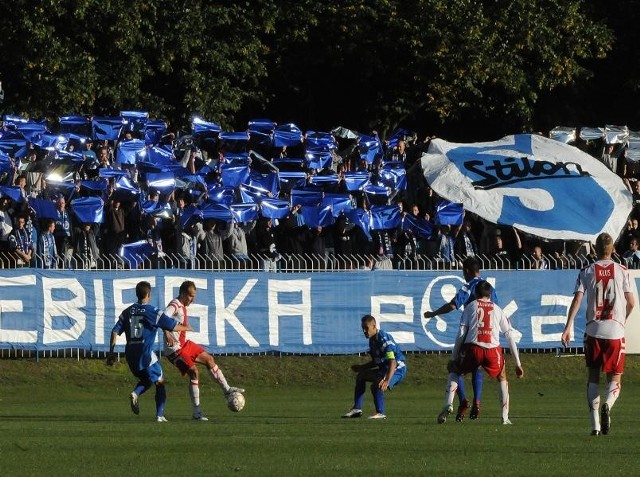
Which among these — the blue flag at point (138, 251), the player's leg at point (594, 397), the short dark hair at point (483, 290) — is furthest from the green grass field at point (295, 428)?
the blue flag at point (138, 251)

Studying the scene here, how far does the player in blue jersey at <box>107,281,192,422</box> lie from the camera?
18094mm

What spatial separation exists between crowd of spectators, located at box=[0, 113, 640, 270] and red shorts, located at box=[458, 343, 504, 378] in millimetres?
10288

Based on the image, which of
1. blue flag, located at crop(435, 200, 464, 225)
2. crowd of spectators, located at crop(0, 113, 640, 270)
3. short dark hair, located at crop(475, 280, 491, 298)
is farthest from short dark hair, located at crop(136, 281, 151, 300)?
blue flag, located at crop(435, 200, 464, 225)

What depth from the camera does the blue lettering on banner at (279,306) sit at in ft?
83.8

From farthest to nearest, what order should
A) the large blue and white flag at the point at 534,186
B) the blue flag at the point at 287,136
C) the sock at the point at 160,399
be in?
the blue flag at the point at 287,136
the large blue and white flag at the point at 534,186
the sock at the point at 160,399

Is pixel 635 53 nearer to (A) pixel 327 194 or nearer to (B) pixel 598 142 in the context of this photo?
(B) pixel 598 142

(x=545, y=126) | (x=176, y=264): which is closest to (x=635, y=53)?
(x=545, y=126)

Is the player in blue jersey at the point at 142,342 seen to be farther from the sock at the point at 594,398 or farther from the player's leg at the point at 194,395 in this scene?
the sock at the point at 594,398

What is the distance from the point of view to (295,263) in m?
27.7

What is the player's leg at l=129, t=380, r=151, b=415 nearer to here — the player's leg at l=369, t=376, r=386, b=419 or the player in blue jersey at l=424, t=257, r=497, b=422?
the player's leg at l=369, t=376, r=386, b=419

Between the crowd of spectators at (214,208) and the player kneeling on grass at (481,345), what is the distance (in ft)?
33.6

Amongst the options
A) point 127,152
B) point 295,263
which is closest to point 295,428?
point 295,263

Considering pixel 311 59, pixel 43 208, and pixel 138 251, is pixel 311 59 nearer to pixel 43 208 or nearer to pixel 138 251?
pixel 138 251


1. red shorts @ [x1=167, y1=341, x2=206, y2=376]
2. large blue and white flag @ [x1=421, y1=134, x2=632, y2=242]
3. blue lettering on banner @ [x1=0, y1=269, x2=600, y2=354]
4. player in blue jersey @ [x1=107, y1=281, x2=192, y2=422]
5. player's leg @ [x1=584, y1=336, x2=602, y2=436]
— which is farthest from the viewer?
large blue and white flag @ [x1=421, y1=134, x2=632, y2=242]
